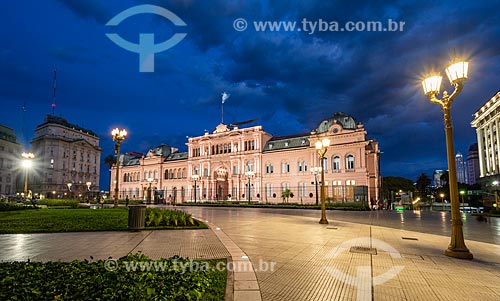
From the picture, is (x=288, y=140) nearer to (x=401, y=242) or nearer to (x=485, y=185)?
(x=401, y=242)

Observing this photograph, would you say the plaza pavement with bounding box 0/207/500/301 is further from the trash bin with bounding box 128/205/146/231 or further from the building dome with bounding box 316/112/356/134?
the building dome with bounding box 316/112/356/134

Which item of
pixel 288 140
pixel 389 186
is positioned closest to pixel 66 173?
pixel 288 140

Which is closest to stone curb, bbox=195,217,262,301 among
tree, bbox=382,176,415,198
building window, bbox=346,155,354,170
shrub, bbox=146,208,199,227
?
shrub, bbox=146,208,199,227

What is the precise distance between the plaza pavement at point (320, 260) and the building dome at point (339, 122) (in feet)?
120

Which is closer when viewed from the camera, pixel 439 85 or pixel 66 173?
pixel 439 85

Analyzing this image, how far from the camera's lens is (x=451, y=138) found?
343 inches

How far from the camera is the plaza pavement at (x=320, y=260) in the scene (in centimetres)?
485

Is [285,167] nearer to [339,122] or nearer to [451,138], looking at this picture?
[339,122]

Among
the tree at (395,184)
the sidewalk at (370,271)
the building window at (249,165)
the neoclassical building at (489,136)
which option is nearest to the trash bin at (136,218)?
the sidewalk at (370,271)

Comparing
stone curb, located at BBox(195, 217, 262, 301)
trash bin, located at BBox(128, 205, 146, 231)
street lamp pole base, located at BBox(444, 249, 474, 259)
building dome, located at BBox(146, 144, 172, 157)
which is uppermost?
building dome, located at BBox(146, 144, 172, 157)

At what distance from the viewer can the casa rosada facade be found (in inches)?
1724

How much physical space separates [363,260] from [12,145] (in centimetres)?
10290

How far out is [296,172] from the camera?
50.7 m

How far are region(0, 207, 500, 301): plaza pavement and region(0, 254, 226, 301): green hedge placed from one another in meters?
1.20
